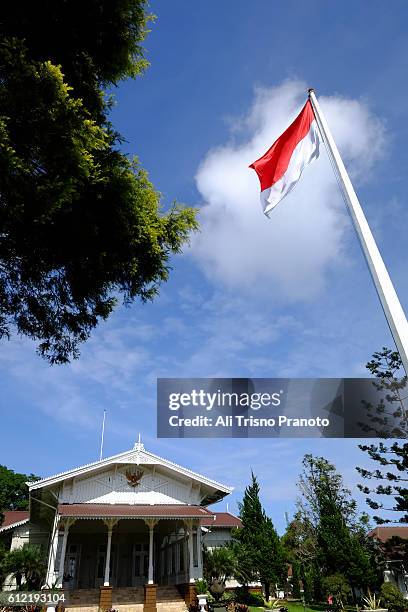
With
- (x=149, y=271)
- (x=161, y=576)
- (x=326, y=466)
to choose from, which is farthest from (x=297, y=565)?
(x=149, y=271)

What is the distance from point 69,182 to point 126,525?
2149 centimetres

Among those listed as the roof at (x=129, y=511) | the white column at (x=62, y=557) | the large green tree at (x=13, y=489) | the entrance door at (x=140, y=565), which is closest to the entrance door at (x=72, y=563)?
the entrance door at (x=140, y=565)

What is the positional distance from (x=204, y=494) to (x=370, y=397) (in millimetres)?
10115

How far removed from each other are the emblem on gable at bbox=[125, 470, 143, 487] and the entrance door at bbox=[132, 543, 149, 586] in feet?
17.9

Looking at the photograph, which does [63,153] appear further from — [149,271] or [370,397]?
[370,397]

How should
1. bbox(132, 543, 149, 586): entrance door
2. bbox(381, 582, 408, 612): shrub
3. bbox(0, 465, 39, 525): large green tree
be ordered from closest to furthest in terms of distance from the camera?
bbox(381, 582, 408, 612): shrub < bbox(132, 543, 149, 586): entrance door < bbox(0, 465, 39, 525): large green tree

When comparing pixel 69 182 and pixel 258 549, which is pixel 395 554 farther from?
pixel 69 182

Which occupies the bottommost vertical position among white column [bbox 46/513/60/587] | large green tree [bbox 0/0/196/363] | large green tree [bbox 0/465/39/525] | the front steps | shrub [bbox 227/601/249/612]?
shrub [bbox 227/601/249/612]

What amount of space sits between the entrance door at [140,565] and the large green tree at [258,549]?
16.3 ft

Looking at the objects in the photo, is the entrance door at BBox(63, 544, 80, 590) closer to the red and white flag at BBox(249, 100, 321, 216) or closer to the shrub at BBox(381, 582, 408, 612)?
the shrub at BBox(381, 582, 408, 612)

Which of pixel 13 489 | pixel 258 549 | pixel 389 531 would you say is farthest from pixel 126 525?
pixel 13 489

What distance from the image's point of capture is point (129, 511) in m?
21.2

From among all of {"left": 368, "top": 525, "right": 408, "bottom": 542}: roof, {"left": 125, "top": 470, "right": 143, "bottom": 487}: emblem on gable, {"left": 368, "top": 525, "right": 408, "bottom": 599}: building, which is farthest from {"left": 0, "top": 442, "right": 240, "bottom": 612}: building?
{"left": 368, "top": 525, "right": 408, "bottom": 542}: roof

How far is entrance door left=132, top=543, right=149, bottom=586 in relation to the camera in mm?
25406
